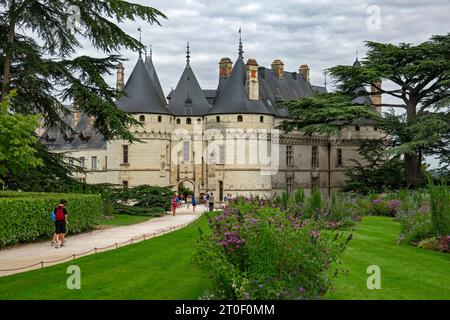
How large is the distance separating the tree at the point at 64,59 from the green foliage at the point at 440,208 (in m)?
9.68

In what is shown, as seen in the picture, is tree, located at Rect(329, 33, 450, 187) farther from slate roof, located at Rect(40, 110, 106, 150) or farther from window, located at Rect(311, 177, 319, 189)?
slate roof, located at Rect(40, 110, 106, 150)

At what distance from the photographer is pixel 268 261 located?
729 centimetres

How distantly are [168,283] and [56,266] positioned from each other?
10.2 ft

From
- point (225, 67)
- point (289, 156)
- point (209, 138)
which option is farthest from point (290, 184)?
point (225, 67)

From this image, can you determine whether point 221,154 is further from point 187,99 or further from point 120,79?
point 120,79

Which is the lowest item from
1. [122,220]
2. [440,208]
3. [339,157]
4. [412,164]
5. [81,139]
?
[122,220]

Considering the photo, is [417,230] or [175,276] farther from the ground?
[417,230]

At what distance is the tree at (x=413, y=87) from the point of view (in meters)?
31.2

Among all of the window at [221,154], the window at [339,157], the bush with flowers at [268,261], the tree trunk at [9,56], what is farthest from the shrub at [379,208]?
the window at [339,157]

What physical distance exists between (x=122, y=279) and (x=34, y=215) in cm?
A: 704

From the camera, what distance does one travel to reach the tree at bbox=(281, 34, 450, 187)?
31.4 meters

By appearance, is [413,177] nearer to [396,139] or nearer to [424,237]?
[396,139]

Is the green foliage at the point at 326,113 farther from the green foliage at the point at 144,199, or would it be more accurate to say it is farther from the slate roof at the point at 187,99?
the green foliage at the point at 144,199
